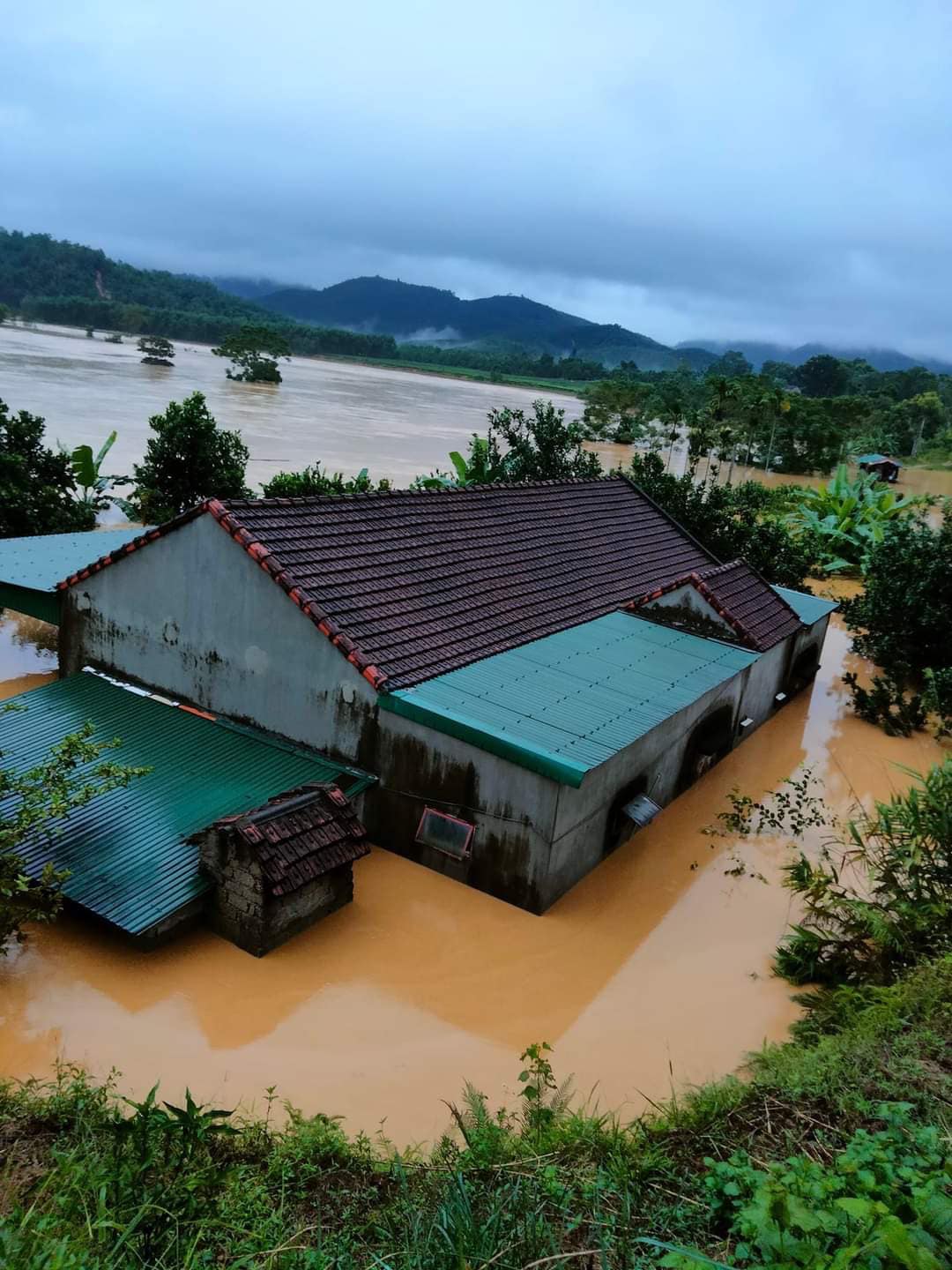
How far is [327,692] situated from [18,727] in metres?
3.65

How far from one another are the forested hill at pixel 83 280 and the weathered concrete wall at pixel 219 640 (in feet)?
403

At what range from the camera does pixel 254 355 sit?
72312 mm

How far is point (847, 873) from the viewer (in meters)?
9.96

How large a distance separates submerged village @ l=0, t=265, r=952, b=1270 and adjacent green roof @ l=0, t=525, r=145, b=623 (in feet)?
0.30

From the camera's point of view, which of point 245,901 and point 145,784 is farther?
point 145,784

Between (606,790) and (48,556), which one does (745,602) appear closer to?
(606,790)

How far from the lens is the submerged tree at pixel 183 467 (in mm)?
20781

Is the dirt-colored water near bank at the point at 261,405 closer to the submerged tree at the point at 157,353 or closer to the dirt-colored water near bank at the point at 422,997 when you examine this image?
the submerged tree at the point at 157,353

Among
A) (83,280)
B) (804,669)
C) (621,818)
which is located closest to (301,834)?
(621,818)

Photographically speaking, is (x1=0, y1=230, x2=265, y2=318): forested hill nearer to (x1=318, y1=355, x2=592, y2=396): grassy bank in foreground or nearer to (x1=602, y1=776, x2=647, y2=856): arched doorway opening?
(x1=318, y1=355, x2=592, y2=396): grassy bank in foreground

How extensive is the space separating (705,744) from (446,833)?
430 cm

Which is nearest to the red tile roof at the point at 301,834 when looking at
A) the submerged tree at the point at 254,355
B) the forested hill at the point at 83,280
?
the submerged tree at the point at 254,355

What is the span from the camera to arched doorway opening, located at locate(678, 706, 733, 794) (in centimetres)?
1118

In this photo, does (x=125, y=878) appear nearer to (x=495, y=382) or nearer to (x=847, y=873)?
(x=847, y=873)
